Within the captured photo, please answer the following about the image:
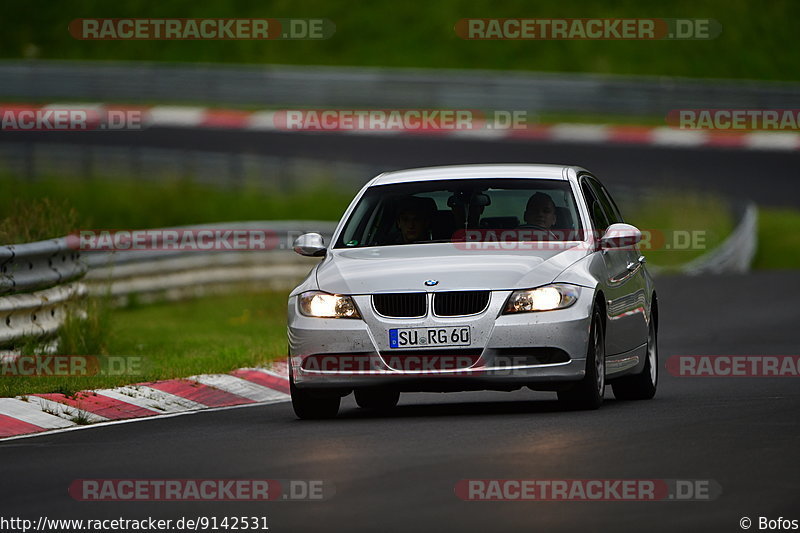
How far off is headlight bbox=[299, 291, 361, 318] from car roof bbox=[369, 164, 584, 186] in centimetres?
145

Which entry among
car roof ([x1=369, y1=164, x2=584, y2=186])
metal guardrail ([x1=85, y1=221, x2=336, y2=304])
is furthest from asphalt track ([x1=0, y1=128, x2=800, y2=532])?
metal guardrail ([x1=85, y1=221, x2=336, y2=304])

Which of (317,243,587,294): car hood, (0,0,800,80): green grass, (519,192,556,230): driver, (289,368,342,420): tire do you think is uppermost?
(0,0,800,80): green grass

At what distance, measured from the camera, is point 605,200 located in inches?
536

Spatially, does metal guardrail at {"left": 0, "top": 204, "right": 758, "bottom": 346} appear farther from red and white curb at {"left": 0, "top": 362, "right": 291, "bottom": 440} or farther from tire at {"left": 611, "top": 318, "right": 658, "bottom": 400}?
tire at {"left": 611, "top": 318, "right": 658, "bottom": 400}

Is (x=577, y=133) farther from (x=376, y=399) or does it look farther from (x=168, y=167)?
(x=376, y=399)

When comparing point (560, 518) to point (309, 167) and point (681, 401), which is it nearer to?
point (681, 401)

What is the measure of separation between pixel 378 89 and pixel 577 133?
4.71 metres

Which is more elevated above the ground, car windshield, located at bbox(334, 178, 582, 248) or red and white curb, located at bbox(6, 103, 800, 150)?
red and white curb, located at bbox(6, 103, 800, 150)

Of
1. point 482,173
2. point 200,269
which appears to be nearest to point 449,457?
point 482,173

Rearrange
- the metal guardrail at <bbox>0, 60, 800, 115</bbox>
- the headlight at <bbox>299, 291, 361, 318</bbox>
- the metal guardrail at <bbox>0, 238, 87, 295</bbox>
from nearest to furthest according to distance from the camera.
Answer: the headlight at <bbox>299, 291, 361, 318</bbox> → the metal guardrail at <bbox>0, 238, 87, 295</bbox> → the metal guardrail at <bbox>0, 60, 800, 115</bbox>

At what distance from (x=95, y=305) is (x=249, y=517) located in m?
8.59

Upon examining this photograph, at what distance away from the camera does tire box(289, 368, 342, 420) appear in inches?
454

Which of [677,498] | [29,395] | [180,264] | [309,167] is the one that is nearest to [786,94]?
[309,167]

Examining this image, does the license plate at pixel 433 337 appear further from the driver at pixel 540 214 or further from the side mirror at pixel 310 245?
the driver at pixel 540 214
